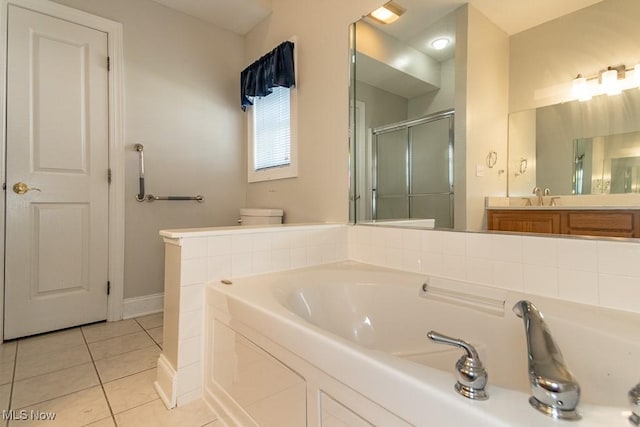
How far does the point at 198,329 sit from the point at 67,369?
2.72 feet

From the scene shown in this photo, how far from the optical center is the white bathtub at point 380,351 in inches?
23.0

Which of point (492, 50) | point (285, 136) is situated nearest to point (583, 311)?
point (492, 50)

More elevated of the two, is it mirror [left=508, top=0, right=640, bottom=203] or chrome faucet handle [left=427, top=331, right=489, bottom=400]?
mirror [left=508, top=0, right=640, bottom=203]

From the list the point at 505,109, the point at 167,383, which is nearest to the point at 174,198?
the point at 167,383

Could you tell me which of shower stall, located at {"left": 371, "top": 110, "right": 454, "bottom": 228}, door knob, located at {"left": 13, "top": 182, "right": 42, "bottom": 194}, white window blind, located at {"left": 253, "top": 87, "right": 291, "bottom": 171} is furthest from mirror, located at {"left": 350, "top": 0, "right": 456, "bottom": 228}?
door knob, located at {"left": 13, "top": 182, "right": 42, "bottom": 194}

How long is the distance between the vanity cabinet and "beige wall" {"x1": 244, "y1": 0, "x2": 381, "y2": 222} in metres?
0.91

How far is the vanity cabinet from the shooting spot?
106cm

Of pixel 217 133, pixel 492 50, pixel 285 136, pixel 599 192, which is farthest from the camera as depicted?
pixel 217 133

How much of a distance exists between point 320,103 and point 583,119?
1446mm

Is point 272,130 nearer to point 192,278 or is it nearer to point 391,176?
point 391,176

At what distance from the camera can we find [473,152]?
5.04ft

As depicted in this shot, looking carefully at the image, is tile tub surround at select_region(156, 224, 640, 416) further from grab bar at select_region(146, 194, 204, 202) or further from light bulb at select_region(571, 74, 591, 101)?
grab bar at select_region(146, 194, 204, 202)

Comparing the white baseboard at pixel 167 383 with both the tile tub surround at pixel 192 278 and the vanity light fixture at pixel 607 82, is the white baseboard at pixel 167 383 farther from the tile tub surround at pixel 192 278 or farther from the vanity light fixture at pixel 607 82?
the vanity light fixture at pixel 607 82

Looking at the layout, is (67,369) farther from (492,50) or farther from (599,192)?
(492,50)
